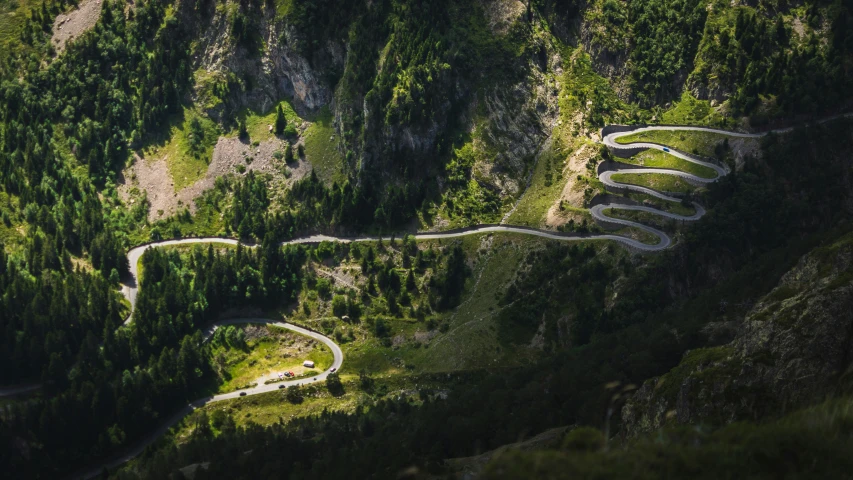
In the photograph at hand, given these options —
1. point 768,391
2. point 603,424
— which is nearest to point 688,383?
point 768,391

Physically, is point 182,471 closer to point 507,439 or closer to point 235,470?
point 235,470

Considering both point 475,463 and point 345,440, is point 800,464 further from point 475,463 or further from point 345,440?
point 345,440

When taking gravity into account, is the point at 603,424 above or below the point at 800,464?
below

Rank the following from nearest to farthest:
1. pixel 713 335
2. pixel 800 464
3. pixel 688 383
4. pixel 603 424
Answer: pixel 800 464 → pixel 688 383 → pixel 603 424 → pixel 713 335

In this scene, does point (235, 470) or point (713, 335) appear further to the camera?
point (235, 470)

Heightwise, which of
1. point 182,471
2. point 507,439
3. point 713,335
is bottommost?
point 182,471

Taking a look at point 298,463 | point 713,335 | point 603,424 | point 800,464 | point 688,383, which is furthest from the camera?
point 298,463
